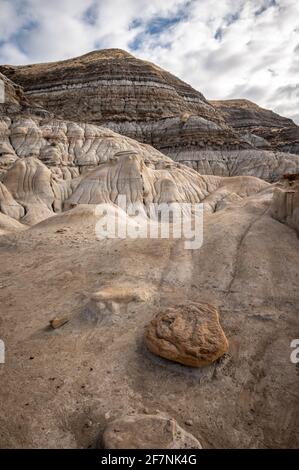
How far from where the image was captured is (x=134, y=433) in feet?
10.4

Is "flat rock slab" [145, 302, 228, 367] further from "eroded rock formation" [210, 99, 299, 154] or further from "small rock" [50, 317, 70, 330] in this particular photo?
"eroded rock formation" [210, 99, 299, 154]

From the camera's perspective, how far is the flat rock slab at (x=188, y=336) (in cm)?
415

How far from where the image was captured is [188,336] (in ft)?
14.1

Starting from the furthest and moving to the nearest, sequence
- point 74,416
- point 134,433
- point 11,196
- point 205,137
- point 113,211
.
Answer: point 205,137 < point 11,196 < point 113,211 < point 74,416 < point 134,433

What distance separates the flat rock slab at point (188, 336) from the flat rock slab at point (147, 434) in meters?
0.93

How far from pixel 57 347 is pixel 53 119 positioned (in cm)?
2956

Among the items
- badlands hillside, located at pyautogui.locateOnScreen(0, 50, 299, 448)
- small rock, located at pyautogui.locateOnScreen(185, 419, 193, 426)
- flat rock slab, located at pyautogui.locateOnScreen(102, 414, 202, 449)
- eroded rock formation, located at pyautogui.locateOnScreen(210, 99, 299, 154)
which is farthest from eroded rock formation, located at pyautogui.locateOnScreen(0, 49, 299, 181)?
flat rock slab, located at pyautogui.locateOnScreen(102, 414, 202, 449)

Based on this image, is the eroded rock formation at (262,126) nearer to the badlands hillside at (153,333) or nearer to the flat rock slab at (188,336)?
the badlands hillside at (153,333)

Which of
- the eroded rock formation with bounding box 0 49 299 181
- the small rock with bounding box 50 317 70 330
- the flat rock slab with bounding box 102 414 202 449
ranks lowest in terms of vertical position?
the flat rock slab with bounding box 102 414 202 449

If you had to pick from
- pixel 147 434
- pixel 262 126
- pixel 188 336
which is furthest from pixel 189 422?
pixel 262 126

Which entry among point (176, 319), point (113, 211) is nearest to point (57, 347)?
point (176, 319)

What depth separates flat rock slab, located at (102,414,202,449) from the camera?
3062mm

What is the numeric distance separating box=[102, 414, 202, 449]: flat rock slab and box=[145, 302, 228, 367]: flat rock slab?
933 millimetres

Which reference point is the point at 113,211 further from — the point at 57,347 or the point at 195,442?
the point at 195,442
